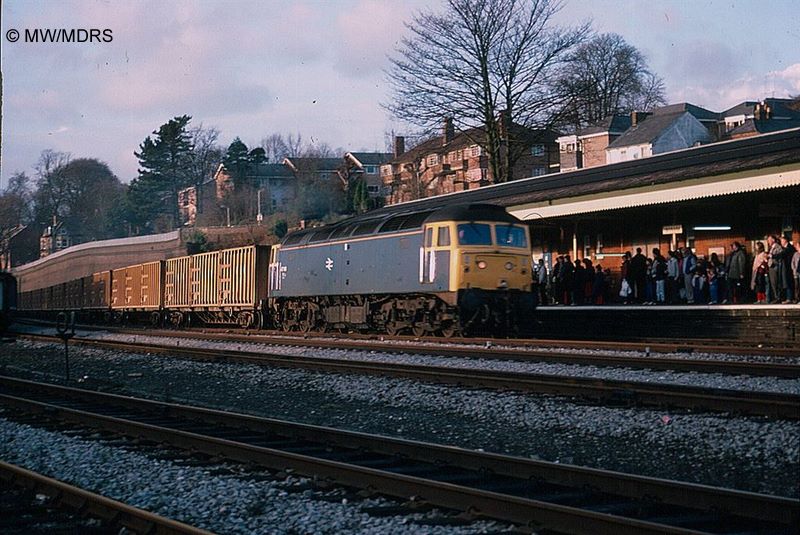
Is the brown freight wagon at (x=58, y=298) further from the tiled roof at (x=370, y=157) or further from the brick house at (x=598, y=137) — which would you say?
the tiled roof at (x=370, y=157)

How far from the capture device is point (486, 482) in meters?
7.81

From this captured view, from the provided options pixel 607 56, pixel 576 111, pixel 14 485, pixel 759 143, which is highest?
pixel 607 56

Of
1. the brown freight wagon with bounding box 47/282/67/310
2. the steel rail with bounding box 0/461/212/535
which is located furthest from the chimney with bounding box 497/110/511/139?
the steel rail with bounding box 0/461/212/535

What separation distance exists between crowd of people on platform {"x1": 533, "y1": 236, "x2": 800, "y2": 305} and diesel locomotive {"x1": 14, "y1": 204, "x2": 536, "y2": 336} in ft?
6.21

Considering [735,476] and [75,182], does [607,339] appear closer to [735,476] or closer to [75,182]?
[735,476]

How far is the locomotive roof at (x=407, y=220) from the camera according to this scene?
2152cm

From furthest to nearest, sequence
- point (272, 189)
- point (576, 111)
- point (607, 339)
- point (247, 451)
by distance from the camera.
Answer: point (272, 189) < point (576, 111) < point (607, 339) < point (247, 451)

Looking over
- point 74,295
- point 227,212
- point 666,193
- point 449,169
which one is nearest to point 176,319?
point 74,295

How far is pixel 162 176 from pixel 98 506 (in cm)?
9702

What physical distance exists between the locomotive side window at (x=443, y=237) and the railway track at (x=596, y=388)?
16.8ft

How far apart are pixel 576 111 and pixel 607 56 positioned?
4245cm

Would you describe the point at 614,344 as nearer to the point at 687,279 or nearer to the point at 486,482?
the point at 687,279

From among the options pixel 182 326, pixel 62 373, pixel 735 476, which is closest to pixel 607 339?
pixel 62 373

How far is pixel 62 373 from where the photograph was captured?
19812mm
